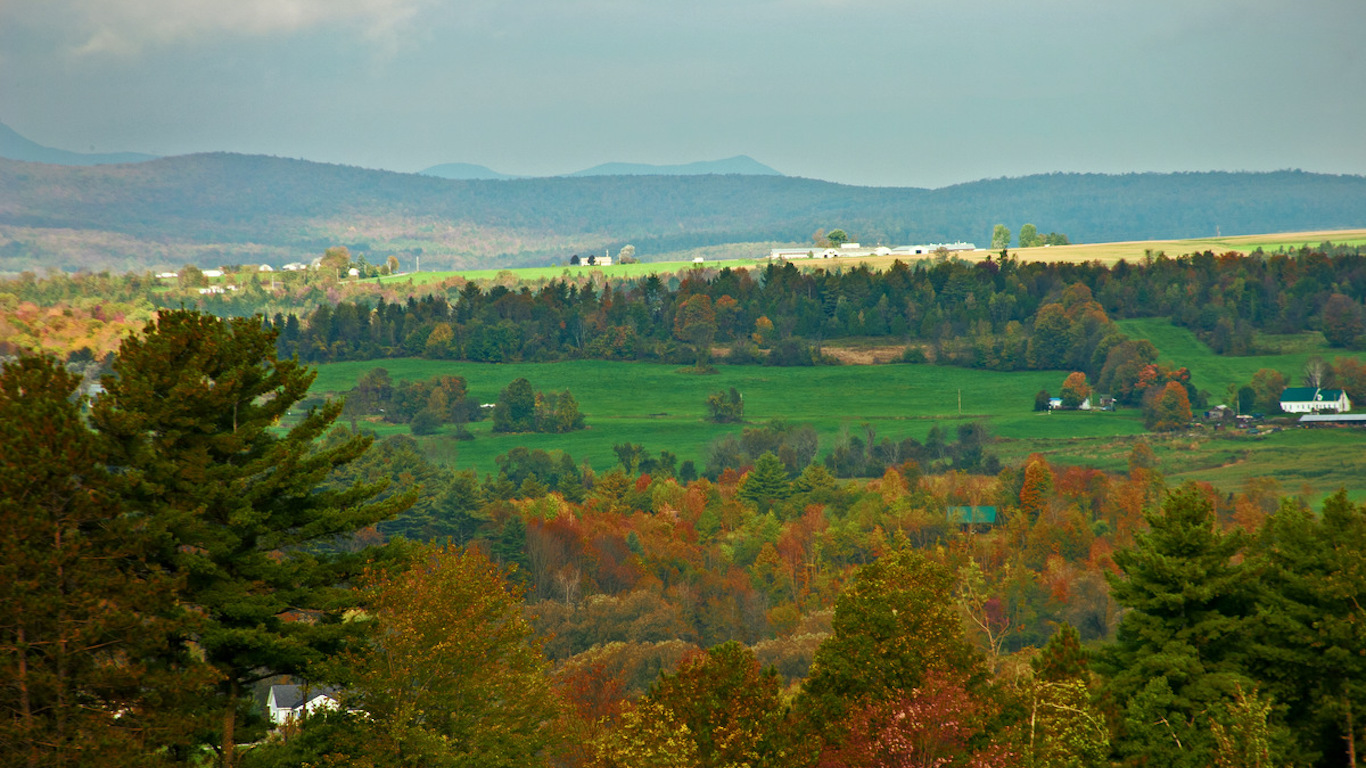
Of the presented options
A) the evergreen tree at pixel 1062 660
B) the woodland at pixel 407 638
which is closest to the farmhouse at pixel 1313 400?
the woodland at pixel 407 638

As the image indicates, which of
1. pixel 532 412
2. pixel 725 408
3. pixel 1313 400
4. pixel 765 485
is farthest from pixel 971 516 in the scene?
pixel 1313 400

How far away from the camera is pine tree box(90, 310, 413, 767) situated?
26.6m

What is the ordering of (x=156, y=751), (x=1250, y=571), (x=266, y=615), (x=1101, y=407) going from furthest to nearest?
(x=1101, y=407) < (x=1250, y=571) < (x=266, y=615) < (x=156, y=751)

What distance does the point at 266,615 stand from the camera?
27.4 m

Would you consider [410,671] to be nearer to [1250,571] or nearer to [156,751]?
[156,751]

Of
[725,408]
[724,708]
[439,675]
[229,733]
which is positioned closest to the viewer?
[229,733]

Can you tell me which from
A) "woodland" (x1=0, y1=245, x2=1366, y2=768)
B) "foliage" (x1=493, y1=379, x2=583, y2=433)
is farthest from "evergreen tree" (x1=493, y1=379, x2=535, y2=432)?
"woodland" (x1=0, y1=245, x2=1366, y2=768)

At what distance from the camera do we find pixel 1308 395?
492ft

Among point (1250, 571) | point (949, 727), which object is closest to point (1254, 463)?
point (1250, 571)

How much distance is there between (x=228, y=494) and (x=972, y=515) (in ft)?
294

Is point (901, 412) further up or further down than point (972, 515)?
further up

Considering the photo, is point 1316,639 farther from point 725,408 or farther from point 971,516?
point 725,408

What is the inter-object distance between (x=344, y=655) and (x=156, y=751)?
15.5 feet

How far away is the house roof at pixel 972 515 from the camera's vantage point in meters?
108
